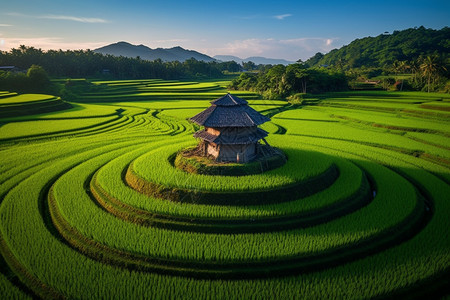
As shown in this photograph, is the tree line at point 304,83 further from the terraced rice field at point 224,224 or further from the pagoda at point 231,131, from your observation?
the pagoda at point 231,131

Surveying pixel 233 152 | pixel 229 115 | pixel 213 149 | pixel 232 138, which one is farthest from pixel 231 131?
pixel 213 149

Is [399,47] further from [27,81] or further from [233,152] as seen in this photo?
[27,81]

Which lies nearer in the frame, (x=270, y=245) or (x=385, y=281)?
(x=385, y=281)

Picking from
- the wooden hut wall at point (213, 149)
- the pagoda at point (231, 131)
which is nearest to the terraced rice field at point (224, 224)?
the pagoda at point (231, 131)

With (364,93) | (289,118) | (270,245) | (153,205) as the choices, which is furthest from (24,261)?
(364,93)

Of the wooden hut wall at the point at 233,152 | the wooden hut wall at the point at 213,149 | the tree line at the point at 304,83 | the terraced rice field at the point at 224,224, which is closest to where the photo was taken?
the terraced rice field at the point at 224,224

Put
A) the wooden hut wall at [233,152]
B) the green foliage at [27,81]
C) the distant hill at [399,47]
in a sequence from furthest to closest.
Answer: the distant hill at [399,47], the green foliage at [27,81], the wooden hut wall at [233,152]

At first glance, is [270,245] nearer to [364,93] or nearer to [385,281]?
[385,281]
